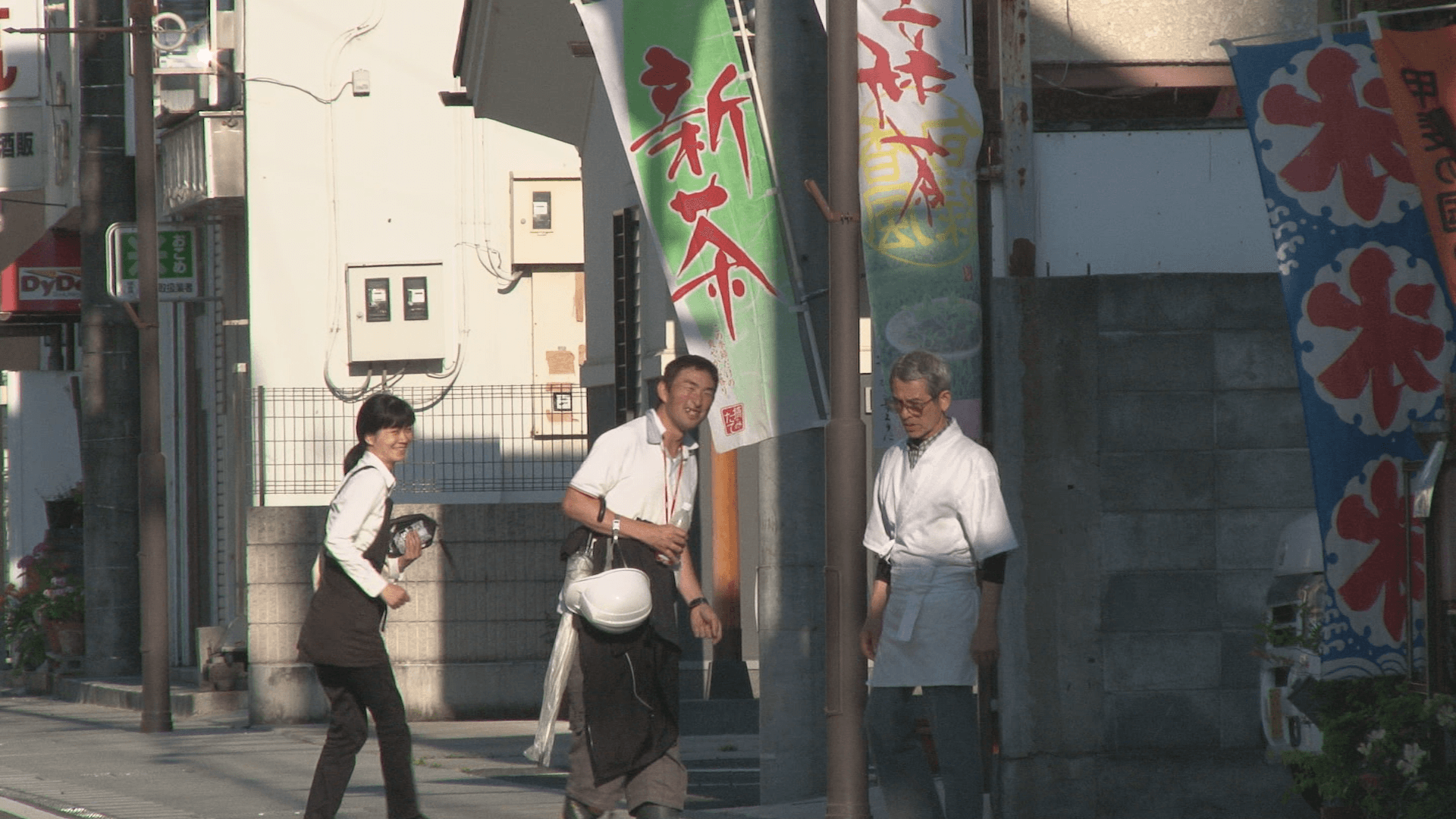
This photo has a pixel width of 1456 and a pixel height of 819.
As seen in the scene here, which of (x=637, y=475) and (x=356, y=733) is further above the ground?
(x=637, y=475)

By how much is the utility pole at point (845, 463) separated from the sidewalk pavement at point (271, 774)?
0.95m

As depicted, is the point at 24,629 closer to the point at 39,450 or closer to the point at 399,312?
the point at 399,312

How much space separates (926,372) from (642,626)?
1378 millimetres

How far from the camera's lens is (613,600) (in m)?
7.29

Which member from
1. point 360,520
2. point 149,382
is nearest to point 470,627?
point 149,382

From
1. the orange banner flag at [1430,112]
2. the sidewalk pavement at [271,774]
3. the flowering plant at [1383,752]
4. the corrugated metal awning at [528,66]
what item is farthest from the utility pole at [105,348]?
the orange banner flag at [1430,112]

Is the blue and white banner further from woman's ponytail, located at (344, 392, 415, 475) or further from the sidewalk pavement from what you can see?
woman's ponytail, located at (344, 392, 415, 475)

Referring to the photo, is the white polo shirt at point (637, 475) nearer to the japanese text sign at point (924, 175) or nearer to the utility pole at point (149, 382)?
the japanese text sign at point (924, 175)

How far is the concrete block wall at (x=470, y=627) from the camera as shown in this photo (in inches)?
634

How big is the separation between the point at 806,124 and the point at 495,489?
1030 centimetres

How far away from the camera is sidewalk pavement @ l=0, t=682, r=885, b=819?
10188 mm

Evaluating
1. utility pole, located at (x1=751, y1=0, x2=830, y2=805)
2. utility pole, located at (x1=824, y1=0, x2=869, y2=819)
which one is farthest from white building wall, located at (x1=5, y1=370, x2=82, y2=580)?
utility pole, located at (x1=824, y1=0, x2=869, y2=819)

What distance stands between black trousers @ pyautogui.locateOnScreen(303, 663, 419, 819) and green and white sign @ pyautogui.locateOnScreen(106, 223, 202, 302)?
1113cm

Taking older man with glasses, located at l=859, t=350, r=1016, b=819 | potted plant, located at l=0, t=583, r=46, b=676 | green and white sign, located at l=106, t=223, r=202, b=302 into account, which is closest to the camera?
older man with glasses, located at l=859, t=350, r=1016, b=819
